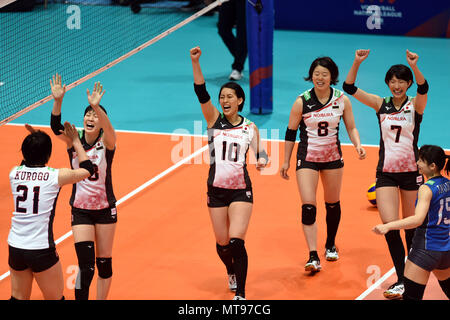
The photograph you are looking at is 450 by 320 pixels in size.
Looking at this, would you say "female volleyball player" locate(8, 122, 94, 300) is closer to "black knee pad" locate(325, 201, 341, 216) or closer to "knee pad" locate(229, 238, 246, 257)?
"knee pad" locate(229, 238, 246, 257)

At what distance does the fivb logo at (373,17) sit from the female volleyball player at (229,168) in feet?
A: 46.8

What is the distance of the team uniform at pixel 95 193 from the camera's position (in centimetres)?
709

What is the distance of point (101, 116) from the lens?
693 cm

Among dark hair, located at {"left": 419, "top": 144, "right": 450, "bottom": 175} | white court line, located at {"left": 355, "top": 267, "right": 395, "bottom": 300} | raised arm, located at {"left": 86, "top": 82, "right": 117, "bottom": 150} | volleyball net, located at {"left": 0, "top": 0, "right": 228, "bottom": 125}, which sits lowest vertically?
white court line, located at {"left": 355, "top": 267, "right": 395, "bottom": 300}

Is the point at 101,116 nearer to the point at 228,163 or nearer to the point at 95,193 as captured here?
the point at 95,193

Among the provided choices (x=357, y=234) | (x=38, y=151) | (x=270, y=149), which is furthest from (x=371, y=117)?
(x=38, y=151)

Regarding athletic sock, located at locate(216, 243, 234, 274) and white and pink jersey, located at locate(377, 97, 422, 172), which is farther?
white and pink jersey, located at locate(377, 97, 422, 172)

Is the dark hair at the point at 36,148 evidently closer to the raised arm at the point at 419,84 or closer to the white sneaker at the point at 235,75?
the raised arm at the point at 419,84

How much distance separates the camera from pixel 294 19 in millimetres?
22062

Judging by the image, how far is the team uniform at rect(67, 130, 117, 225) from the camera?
7.09m

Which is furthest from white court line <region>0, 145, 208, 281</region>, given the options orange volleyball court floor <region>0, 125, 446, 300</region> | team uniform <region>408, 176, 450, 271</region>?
team uniform <region>408, 176, 450, 271</region>

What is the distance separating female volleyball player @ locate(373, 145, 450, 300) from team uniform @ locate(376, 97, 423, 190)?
4.03ft

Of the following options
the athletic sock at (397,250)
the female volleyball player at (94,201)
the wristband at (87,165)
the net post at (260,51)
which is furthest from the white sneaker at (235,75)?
the wristband at (87,165)

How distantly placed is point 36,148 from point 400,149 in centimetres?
379
